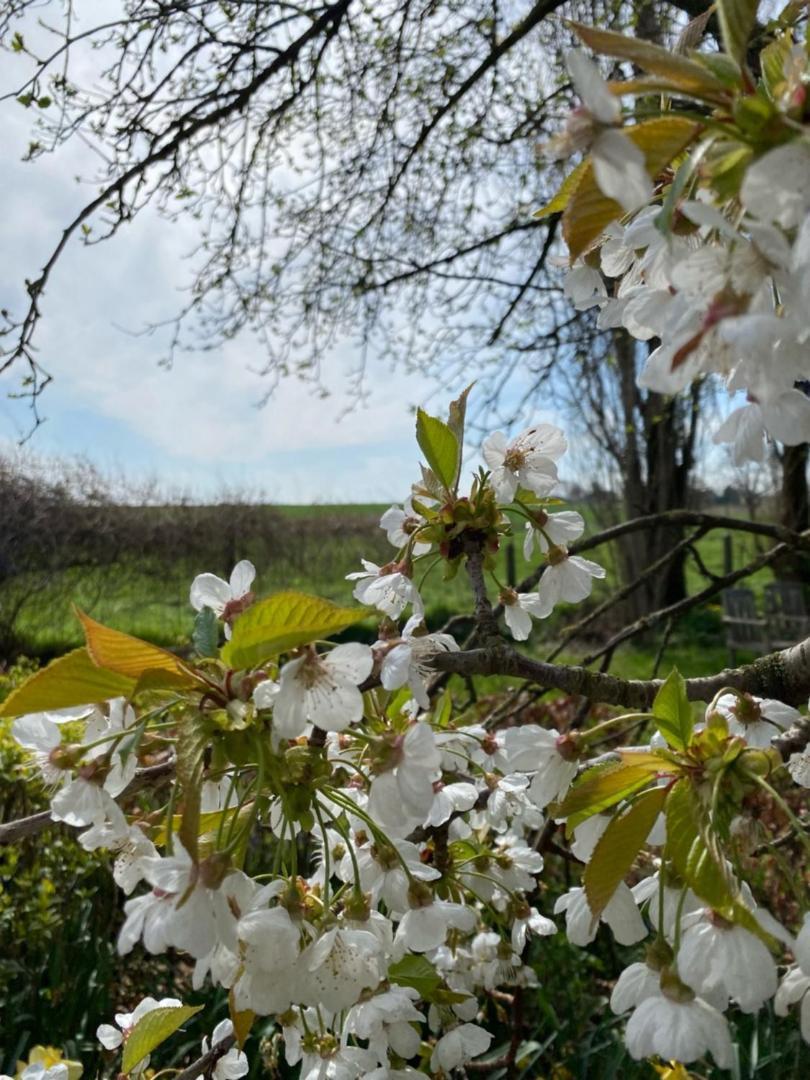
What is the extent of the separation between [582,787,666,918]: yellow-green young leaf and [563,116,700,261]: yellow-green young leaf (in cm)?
43

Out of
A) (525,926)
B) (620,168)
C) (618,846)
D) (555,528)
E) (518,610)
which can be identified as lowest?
(525,926)

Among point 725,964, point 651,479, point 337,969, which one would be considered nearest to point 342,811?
point 337,969

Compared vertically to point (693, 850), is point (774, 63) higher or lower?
higher

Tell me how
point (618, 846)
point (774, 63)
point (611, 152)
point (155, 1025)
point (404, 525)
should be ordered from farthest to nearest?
point (404, 525)
point (155, 1025)
point (618, 846)
point (774, 63)
point (611, 152)

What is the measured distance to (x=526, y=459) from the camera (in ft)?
3.50

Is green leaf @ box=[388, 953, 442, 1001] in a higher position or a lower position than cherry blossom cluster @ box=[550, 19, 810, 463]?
lower

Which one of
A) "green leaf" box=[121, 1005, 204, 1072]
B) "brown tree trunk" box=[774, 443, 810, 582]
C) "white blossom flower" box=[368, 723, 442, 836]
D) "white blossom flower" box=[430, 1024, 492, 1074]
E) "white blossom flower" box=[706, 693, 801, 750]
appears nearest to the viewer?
"white blossom flower" box=[368, 723, 442, 836]

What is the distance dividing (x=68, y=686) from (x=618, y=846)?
45cm

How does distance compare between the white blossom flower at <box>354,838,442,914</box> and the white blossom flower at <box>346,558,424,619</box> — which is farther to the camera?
the white blossom flower at <box>346,558,424,619</box>

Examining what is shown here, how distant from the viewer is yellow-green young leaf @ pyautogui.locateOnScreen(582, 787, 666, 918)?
0.66 metres

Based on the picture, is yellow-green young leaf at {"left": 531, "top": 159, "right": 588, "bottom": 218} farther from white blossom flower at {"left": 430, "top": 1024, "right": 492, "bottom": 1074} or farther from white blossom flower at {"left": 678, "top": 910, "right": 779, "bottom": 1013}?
white blossom flower at {"left": 430, "top": 1024, "right": 492, "bottom": 1074}

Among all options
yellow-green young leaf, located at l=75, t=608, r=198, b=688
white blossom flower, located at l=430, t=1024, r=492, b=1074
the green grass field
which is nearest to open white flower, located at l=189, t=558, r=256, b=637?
yellow-green young leaf, located at l=75, t=608, r=198, b=688

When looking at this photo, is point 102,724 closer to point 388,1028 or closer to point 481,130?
point 388,1028

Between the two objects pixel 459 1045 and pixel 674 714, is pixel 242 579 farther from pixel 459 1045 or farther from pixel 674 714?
pixel 459 1045
